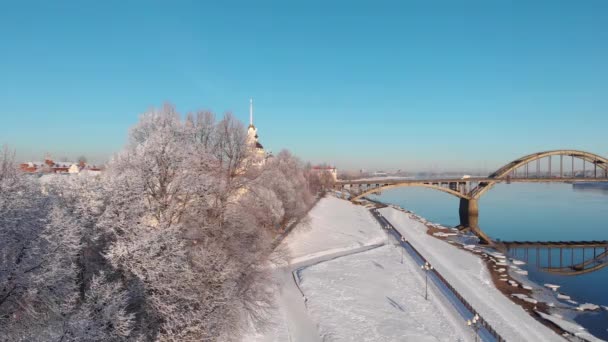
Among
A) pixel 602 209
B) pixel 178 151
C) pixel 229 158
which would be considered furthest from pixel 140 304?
pixel 602 209

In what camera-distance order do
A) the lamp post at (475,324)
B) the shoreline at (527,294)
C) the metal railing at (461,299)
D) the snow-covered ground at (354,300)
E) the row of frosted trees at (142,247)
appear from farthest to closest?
the shoreline at (527,294) → the snow-covered ground at (354,300) → the metal railing at (461,299) → the lamp post at (475,324) → the row of frosted trees at (142,247)

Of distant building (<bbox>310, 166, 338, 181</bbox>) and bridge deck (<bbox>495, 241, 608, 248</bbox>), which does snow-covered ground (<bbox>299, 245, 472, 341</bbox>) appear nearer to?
bridge deck (<bbox>495, 241, 608, 248</bbox>)

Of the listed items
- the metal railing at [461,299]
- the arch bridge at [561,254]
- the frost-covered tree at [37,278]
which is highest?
the frost-covered tree at [37,278]

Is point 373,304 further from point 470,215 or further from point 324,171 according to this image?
point 324,171

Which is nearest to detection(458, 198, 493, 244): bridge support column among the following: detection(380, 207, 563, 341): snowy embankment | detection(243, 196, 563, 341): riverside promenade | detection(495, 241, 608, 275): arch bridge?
detection(495, 241, 608, 275): arch bridge

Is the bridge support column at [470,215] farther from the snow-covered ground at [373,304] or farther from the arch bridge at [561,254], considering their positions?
the snow-covered ground at [373,304]

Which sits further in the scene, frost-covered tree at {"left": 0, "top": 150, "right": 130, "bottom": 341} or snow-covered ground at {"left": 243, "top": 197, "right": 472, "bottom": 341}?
snow-covered ground at {"left": 243, "top": 197, "right": 472, "bottom": 341}

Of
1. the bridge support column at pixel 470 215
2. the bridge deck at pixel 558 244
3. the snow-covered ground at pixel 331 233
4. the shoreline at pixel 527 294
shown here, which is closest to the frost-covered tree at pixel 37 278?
the snow-covered ground at pixel 331 233

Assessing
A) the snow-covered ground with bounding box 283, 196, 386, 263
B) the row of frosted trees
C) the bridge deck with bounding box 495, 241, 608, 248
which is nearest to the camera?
the row of frosted trees
